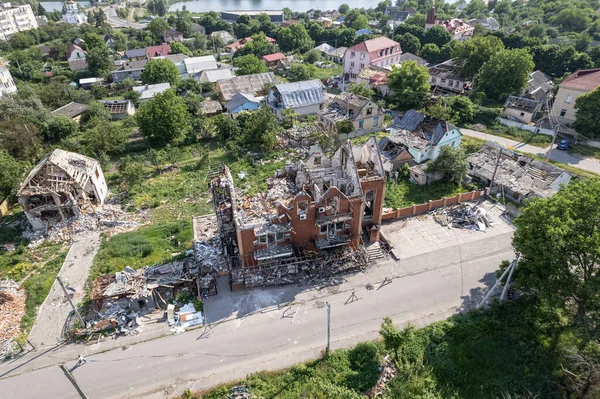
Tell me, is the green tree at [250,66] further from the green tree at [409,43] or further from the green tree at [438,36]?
the green tree at [438,36]

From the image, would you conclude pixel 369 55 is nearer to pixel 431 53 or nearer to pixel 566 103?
pixel 431 53

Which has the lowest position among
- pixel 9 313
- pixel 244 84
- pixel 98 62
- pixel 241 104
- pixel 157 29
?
pixel 9 313

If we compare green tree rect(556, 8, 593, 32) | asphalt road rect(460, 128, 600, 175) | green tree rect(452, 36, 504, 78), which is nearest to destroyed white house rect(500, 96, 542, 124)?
asphalt road rect(460, 128, 600, 175)

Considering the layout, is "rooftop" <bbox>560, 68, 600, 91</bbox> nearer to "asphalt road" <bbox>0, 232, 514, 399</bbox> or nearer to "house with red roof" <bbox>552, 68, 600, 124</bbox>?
"house with red roof" <bbox>552, 68, 600, 124</bbox>

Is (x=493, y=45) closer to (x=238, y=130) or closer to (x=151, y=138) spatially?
(x=238, y=130)

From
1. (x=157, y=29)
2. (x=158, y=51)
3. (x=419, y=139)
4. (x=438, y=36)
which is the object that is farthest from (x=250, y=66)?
(x=157, y=29)

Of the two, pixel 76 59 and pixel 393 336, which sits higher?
pixel 76 59

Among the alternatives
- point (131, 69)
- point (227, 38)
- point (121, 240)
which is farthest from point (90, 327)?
point (227, 38)
